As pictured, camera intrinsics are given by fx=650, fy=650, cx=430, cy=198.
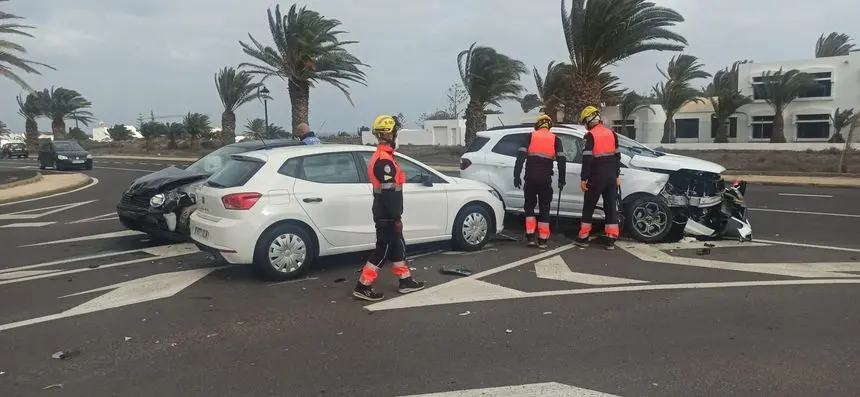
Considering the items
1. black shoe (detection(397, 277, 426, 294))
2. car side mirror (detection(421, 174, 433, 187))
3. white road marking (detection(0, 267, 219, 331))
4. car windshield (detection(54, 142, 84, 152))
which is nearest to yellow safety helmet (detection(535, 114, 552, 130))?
car side mirror (detection(421, 174, 433, 187))

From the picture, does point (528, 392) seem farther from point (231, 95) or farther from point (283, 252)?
point (231, 95)

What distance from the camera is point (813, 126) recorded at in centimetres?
3828

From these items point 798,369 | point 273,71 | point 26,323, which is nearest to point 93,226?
point 26,323

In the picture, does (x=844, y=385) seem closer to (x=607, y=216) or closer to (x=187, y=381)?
(x=187, y=381)

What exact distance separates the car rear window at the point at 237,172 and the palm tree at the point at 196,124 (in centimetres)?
4163

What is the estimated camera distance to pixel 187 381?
14.1 ft

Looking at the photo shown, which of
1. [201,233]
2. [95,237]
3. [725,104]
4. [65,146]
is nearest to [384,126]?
[201,233]

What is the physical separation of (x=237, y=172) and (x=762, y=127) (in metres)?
39.9

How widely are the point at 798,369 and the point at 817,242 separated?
5821mm

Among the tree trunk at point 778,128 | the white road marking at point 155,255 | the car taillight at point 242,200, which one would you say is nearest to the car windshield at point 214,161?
the white road marking at point 155,255

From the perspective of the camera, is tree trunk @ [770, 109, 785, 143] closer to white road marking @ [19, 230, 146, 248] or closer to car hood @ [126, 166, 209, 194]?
car hood @ [126, 166, 209, 194]

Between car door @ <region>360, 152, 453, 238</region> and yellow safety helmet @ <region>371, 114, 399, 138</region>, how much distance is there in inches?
54.1

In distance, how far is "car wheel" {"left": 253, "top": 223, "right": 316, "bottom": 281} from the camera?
6934mm

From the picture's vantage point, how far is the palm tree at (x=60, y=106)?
182ft
